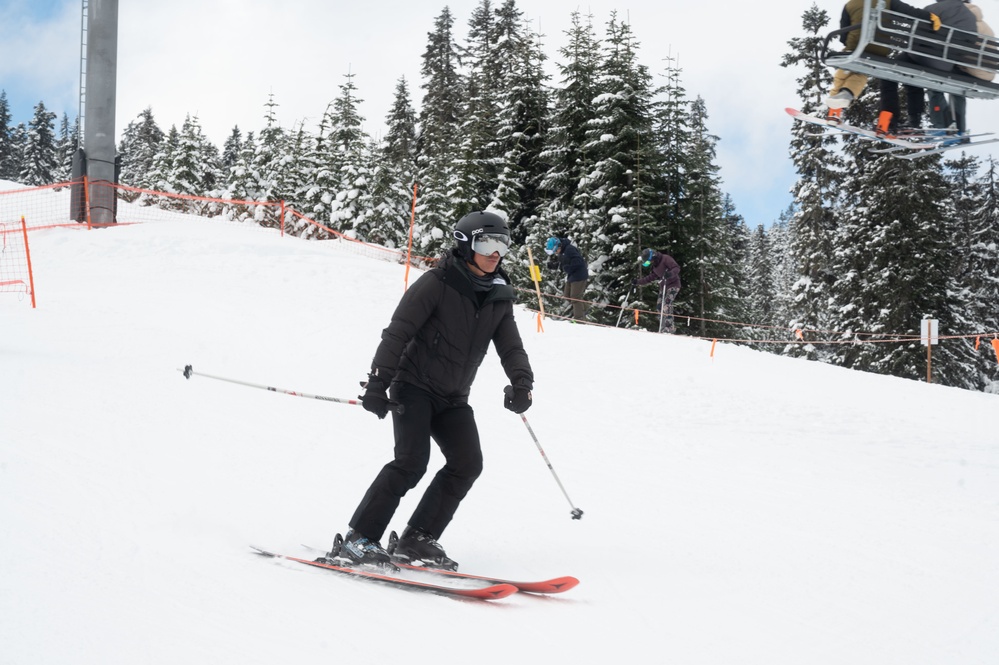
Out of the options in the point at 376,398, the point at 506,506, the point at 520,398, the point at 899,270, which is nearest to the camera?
the point at 376,398

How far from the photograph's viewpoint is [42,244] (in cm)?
1759

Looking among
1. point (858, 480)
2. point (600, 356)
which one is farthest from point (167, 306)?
point (858, 480)

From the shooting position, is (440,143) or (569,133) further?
(440,143)

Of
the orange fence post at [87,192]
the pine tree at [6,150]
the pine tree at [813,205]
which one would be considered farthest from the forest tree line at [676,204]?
the pine tree at [6,150]

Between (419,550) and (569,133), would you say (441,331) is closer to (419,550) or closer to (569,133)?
(419,550)

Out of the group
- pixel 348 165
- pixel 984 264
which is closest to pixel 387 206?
pixel 348 165

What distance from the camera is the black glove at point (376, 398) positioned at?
3850mm

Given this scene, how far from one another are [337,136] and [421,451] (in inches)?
1345

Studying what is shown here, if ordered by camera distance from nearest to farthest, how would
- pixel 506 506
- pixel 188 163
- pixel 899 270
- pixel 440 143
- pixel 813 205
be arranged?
pixel 506 506 → pixel 899 270 → pixel 813 205 → pixel 440 143 → pixel 188 163

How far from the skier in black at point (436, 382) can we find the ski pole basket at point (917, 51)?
5.40 m

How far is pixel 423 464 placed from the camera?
410 centimetres

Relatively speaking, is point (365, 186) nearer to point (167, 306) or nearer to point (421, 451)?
point (167, 306)

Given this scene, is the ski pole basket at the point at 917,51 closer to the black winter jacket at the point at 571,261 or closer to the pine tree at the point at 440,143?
the black winter jacket at the point at 571,261

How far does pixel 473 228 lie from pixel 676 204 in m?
27.3
